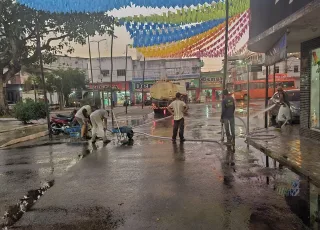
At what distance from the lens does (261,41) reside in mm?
10492

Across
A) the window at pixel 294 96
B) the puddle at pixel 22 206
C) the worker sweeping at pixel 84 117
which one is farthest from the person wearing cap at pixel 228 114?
the window at pixel 294 96

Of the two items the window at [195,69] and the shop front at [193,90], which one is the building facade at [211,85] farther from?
the window at [195,69]

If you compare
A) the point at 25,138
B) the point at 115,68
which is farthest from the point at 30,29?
the point at 115,68

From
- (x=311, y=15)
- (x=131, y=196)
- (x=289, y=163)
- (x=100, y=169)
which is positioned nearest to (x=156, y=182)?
(x=131, y=196)

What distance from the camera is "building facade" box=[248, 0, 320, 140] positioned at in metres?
8.02

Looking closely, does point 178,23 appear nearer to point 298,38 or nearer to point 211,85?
point 298,38

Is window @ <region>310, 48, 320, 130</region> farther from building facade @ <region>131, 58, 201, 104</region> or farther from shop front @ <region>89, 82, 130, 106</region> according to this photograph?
shop front @ <region>89, 82, 130, 106</region>

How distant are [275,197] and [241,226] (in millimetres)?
1419

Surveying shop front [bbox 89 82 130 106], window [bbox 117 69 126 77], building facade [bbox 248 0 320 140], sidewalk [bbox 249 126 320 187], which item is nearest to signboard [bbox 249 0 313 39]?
building facade [bbox 248 0 320 140]

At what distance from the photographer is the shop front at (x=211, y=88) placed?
56.8m

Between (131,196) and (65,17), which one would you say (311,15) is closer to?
(131,196)

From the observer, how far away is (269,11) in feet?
32.5

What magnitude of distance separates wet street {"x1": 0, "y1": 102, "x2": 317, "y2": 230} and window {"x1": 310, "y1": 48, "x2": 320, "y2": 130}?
2605 millimetres

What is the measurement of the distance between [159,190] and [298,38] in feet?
24.1
